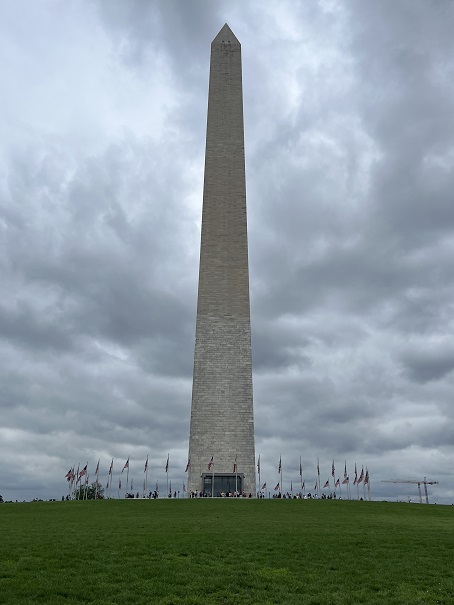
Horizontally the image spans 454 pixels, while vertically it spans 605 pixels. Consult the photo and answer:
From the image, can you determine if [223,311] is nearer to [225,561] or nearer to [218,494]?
[218,494]

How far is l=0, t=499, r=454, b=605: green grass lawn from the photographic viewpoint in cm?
1218

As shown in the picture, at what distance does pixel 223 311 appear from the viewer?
54.8 metres

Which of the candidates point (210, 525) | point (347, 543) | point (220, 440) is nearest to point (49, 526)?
point (210, 525)

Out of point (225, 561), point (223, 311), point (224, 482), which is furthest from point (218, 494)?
point (225, 561)

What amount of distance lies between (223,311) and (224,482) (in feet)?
48.6

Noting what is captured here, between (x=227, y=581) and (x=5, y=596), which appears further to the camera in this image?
(x=227, y=581)

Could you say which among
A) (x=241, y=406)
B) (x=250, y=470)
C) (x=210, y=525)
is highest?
(x=241, y=406)

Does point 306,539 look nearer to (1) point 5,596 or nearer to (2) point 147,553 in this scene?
(2) point 147,553

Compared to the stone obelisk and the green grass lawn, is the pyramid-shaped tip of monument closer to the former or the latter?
the stone obelisk

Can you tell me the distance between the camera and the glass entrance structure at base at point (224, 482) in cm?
5059

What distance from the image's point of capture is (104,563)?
1486 centimetres

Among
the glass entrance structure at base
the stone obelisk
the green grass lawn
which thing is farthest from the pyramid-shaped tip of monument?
the green grass lawn

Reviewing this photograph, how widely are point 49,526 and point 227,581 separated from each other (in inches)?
503

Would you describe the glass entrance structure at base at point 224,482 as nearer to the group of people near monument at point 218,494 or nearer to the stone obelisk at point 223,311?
the stone obelisk at point 223,311
